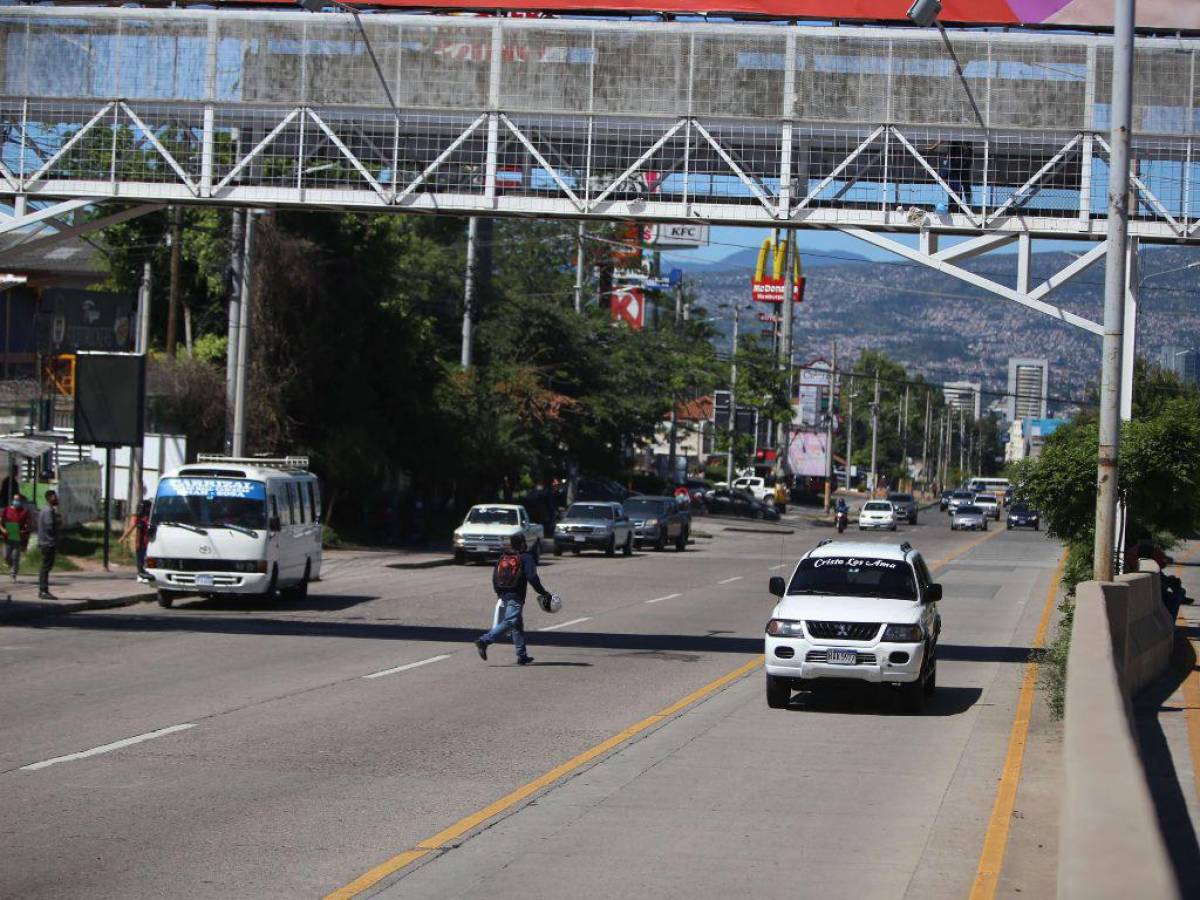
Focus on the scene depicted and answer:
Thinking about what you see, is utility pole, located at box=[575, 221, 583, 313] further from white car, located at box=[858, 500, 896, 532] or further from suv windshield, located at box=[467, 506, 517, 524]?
suv windshield, located at box=[467, 506, 517, 524]

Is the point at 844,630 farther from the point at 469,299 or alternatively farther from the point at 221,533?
the point at 469,299

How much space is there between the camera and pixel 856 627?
51.2 ft

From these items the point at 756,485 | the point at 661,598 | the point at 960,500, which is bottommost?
the point at 661,598

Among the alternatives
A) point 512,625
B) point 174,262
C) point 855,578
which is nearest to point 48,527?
point 512,625

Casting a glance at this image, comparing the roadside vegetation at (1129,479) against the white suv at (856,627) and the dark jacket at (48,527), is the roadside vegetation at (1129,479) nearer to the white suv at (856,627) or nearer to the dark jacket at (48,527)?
the white suv at (856,627)

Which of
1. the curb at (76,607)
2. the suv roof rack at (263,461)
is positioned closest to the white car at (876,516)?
the suv roof rack at (263,461)

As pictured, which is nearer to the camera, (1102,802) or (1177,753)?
(1102,802)

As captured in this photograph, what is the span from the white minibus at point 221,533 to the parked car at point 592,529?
18.2 metres

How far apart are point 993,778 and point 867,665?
3326 millimetres

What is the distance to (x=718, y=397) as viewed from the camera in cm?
8375

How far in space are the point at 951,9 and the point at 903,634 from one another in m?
10.0

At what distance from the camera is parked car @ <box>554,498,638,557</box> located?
4591 centimetres

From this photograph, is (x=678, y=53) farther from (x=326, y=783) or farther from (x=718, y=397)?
(x=718, y=397)

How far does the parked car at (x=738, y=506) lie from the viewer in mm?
81125
